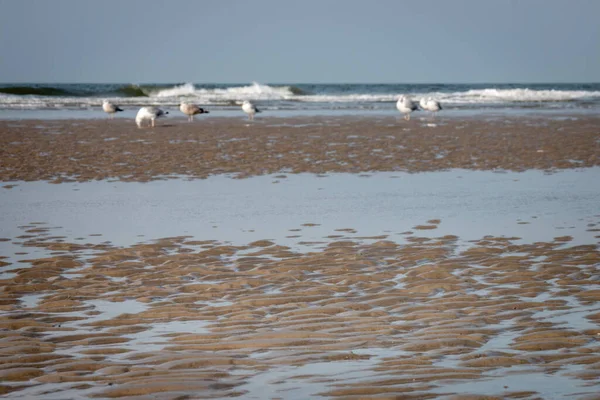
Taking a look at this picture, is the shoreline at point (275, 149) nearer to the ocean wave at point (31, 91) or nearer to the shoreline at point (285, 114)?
the shoreline at point (285, 114)

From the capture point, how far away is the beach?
4016 mm

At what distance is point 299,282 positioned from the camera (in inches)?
240

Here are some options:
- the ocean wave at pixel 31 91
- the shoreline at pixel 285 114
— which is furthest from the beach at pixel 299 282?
the ocean wave at pixel 31 91

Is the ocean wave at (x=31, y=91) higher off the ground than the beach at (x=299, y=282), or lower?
higher

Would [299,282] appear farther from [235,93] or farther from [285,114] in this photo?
[235,93]

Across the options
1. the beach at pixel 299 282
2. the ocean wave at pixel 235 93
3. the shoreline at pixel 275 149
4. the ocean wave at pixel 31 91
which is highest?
the ocean wave at pixel 235 93

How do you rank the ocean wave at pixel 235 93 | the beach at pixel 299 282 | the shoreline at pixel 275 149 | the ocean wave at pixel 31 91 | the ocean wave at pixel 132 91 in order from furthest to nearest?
the ocean wave at pixel 132 91, the ocean wave at pixel 235 93, the ocean wave at pixel 31 91, the shoreline at pixel 275 149, the beach at pixel 299 282

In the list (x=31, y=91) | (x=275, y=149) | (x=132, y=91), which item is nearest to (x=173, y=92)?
(x=132, y=91)

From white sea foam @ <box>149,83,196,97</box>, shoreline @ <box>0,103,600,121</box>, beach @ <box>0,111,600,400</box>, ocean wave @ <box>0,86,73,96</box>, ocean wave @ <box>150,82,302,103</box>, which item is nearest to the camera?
beach @ <box>0,111,600,400</box>

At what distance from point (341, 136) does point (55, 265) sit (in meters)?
14.2

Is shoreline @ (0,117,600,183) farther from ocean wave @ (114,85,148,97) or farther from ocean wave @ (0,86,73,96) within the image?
ocean wave @ (114,85,148,97)

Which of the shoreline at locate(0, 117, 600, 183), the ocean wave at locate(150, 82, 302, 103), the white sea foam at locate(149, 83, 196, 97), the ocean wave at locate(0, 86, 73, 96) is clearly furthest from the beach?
the white sea foam at locate(149, 83, 196, 97)

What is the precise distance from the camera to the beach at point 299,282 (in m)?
4.02

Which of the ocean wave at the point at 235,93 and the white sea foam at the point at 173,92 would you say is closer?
the ocean wave at the point at 235,93
